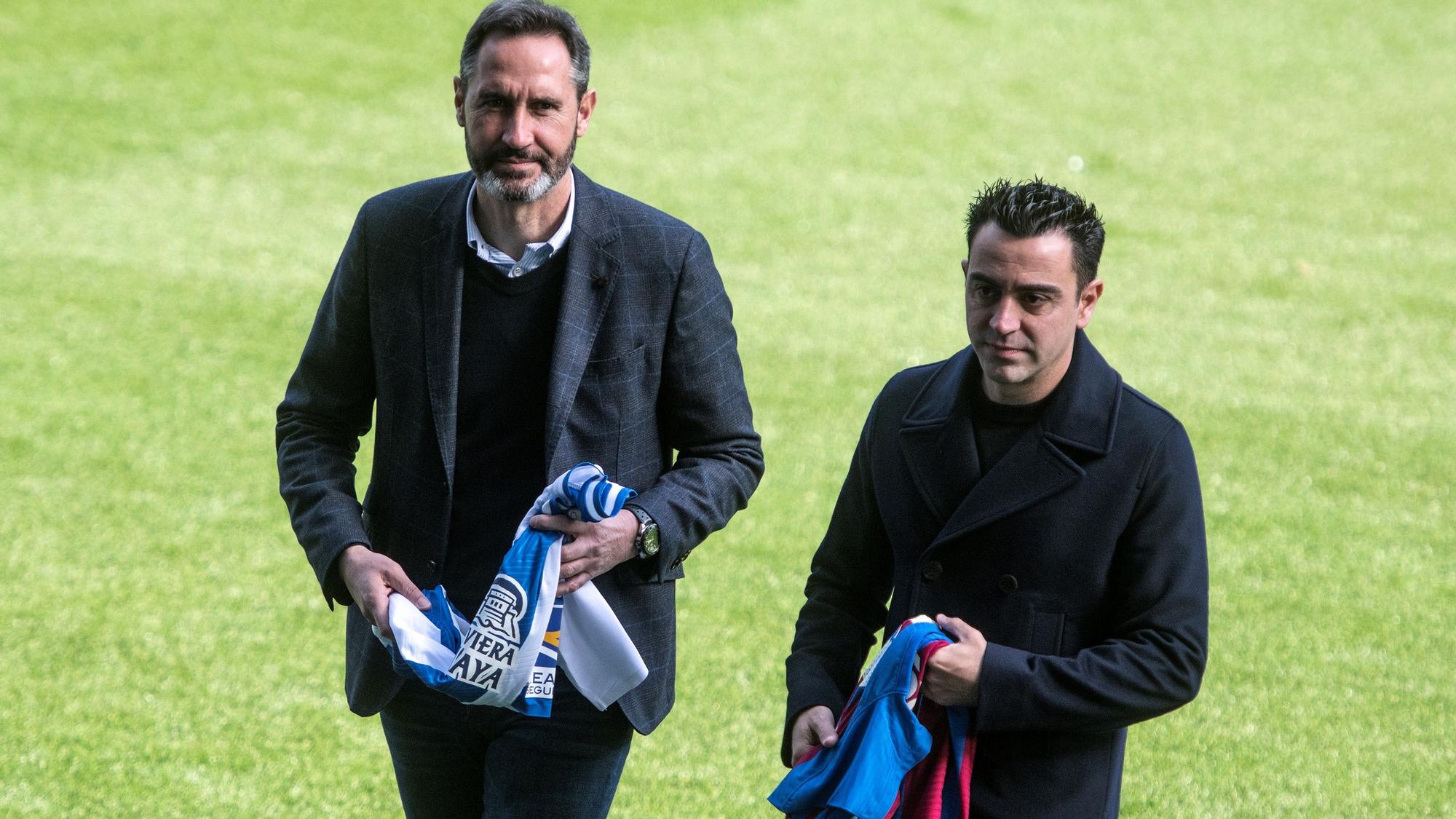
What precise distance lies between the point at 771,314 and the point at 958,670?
803cm

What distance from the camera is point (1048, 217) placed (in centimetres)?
275

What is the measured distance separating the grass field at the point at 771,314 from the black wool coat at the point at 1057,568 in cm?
283

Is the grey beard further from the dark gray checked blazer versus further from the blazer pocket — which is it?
the blazer pocket

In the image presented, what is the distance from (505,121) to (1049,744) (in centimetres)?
158

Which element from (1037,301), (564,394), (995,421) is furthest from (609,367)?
(1037,301)

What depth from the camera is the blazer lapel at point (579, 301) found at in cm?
312

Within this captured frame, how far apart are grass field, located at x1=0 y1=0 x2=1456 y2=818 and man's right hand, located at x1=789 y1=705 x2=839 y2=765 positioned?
8.64 ft

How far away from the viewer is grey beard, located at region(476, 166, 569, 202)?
3072 mm

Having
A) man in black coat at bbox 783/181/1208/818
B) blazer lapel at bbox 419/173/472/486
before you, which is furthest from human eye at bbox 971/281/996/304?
blazer lapel at bbox 419/173/472/486

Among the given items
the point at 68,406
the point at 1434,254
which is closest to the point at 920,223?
the point at 1434,254

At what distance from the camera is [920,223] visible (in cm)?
1286

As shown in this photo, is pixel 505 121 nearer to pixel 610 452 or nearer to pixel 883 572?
pixel 610 452

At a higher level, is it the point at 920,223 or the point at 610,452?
the point at 920,223

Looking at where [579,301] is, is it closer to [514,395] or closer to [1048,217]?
[514,395]
